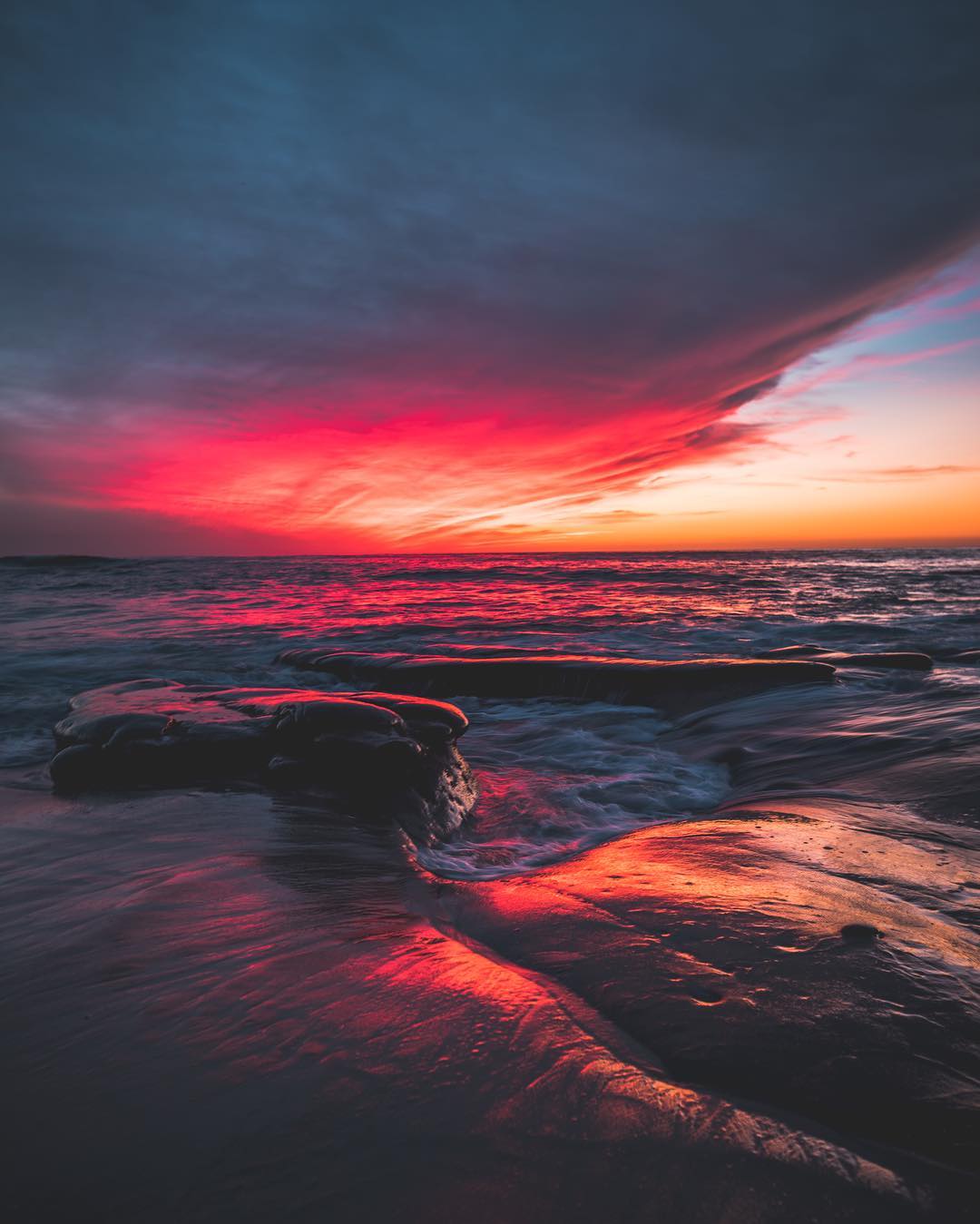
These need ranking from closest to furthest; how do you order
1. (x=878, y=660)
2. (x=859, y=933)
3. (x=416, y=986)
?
(x=416, y=986) < (x=859, y=933) < (x=878, y=660)

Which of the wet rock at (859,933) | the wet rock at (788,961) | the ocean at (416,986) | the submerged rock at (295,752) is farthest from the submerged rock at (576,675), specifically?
the wet rock at (859,933)

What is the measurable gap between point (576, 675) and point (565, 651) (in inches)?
101

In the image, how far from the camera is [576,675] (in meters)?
7.48

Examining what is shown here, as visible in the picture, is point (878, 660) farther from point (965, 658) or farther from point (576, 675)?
point (576, 675)

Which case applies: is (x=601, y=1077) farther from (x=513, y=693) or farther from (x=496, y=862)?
(x=513, y=693)

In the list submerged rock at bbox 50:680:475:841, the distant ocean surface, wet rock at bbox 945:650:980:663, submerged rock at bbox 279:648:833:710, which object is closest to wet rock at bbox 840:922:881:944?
the distant ocean surface

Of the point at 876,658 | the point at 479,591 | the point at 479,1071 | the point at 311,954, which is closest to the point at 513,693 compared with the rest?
the point at 876,658

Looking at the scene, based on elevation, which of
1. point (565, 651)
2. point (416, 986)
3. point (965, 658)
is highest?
point (416, 986)

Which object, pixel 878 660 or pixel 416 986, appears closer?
pixel 416 986

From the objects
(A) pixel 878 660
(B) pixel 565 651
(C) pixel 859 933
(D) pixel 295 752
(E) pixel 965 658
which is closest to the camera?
(C) pixel 859 933

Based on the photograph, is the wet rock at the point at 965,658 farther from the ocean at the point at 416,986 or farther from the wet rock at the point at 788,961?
the wet rock at the point at 788,961

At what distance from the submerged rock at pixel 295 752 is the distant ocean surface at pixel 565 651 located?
0.31 metres

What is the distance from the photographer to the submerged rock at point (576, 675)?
6664 mm

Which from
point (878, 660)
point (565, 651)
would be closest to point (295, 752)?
point (565, 651)
